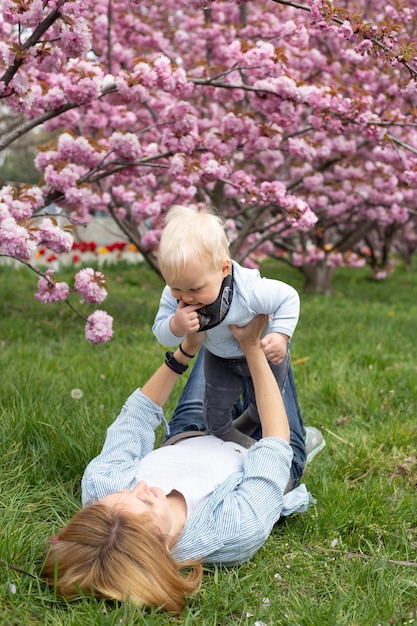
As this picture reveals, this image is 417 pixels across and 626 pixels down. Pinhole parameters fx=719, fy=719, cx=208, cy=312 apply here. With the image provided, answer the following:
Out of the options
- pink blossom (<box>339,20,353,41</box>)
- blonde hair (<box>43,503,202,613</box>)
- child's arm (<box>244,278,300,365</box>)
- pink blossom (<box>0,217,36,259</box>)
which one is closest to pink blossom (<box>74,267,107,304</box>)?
pink blossom (<box>0,217,36,259</box>)

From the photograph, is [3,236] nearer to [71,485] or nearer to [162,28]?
[71,485]

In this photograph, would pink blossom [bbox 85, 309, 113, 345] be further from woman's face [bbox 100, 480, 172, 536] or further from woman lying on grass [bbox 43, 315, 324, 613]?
woman's face [bbox 100, 480, 172, 536]

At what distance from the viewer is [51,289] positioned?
12.9 feet

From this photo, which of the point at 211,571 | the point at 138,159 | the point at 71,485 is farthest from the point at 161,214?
the point at 211,571

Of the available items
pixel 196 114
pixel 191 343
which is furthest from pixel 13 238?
pixel 196 114

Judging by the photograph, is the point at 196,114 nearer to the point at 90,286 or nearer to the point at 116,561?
the point at 90,286

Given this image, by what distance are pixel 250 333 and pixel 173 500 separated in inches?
23.5

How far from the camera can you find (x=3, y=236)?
3.35 meters

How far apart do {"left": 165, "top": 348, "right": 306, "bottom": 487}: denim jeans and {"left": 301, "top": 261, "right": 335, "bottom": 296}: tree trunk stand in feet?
21.4

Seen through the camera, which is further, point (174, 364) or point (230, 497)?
point (174, 364)

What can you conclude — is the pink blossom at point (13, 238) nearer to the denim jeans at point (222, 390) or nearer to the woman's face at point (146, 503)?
the denim jeans at point (222, 390)

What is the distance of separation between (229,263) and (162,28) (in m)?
5.92

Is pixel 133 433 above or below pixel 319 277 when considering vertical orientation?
above

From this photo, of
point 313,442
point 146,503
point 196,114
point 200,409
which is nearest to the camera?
point 146,503
